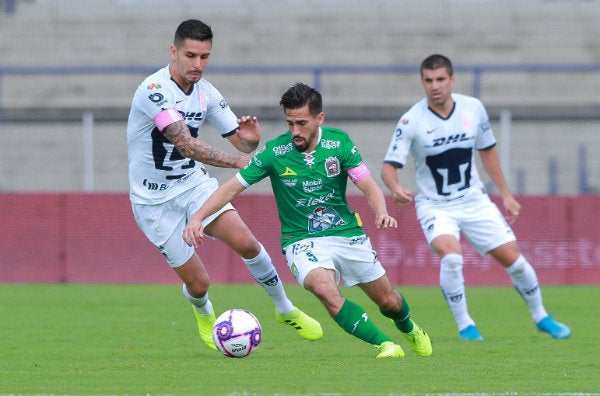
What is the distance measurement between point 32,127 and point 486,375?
11.9m

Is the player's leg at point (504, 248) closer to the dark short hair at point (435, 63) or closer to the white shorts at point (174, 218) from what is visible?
the dark short hair at point (435, 63)

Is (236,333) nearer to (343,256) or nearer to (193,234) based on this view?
(193,234)

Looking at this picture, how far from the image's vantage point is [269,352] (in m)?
8.61

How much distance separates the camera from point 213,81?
70.5 ft

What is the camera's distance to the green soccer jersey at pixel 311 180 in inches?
307

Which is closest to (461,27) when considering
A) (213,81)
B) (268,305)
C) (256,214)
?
(213,81)

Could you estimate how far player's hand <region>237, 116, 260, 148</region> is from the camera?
864cm

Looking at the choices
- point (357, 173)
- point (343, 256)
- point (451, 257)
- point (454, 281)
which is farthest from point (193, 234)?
point (454, 281)

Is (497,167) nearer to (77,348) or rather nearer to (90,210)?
(77,348)

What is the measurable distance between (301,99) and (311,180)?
61 cm

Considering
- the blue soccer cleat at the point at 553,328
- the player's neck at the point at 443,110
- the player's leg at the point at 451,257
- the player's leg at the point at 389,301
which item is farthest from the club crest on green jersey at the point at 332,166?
the blue soccer cleat at the point at 553,328

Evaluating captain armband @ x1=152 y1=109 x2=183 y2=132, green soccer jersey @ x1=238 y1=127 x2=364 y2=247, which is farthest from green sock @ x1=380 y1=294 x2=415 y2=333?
captain armband @ x1=152 y1=109 x2=183 y2=132

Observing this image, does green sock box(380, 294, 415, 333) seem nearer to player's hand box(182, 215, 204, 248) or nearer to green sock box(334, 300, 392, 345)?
green sock box(334, 300, 392, 345)

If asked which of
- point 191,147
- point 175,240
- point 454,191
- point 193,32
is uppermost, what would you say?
point 193,32
